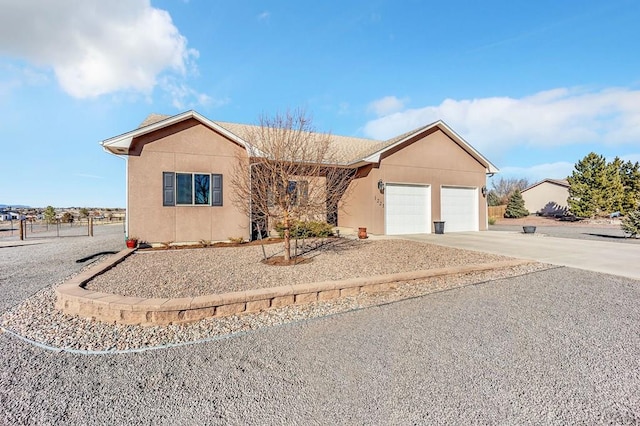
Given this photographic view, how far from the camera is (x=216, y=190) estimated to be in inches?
A: 417

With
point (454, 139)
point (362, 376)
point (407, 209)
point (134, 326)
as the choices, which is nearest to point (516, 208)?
point (454, 139)

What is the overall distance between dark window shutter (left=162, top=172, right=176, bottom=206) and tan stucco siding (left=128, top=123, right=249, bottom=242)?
12 cm

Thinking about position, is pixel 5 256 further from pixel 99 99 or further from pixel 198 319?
pixel 198 319

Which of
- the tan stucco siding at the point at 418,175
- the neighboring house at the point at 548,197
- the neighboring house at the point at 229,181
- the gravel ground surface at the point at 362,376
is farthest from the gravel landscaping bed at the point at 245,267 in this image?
the neighboring house at the point at 548,197

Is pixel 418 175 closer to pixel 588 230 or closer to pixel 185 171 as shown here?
pixel 185 171

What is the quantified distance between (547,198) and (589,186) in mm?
11403

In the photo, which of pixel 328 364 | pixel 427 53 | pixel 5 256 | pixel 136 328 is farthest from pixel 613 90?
pixel 5 256

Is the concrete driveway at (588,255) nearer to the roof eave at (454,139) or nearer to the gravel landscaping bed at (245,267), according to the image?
the gravel landscaping bed at (245,267)

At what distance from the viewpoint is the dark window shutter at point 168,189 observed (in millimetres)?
9977

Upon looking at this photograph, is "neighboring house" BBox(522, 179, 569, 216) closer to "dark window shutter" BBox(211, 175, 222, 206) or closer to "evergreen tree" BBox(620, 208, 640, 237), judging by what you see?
"evergreen tree" BBox(620, 208, 640, 237)

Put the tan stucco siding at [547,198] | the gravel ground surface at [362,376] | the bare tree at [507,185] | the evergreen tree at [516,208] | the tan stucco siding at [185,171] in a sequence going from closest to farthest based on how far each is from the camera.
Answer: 1. the gravel ground surface at [362,376]
2. the tan stucco siding at [185,171]
3. the evergreen tree at [516,208]
4. the tan stucco siding at [547,198]
5. the bare tree at [507,185]

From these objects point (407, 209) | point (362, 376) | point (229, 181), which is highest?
point (229, 181)

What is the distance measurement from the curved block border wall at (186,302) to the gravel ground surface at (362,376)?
0.70 metres

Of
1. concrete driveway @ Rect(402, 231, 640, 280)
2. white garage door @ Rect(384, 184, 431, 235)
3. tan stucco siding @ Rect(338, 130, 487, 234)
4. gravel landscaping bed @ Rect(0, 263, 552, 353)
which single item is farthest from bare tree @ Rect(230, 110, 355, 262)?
white garage door @ Rect(384, 184, 431, 235)
